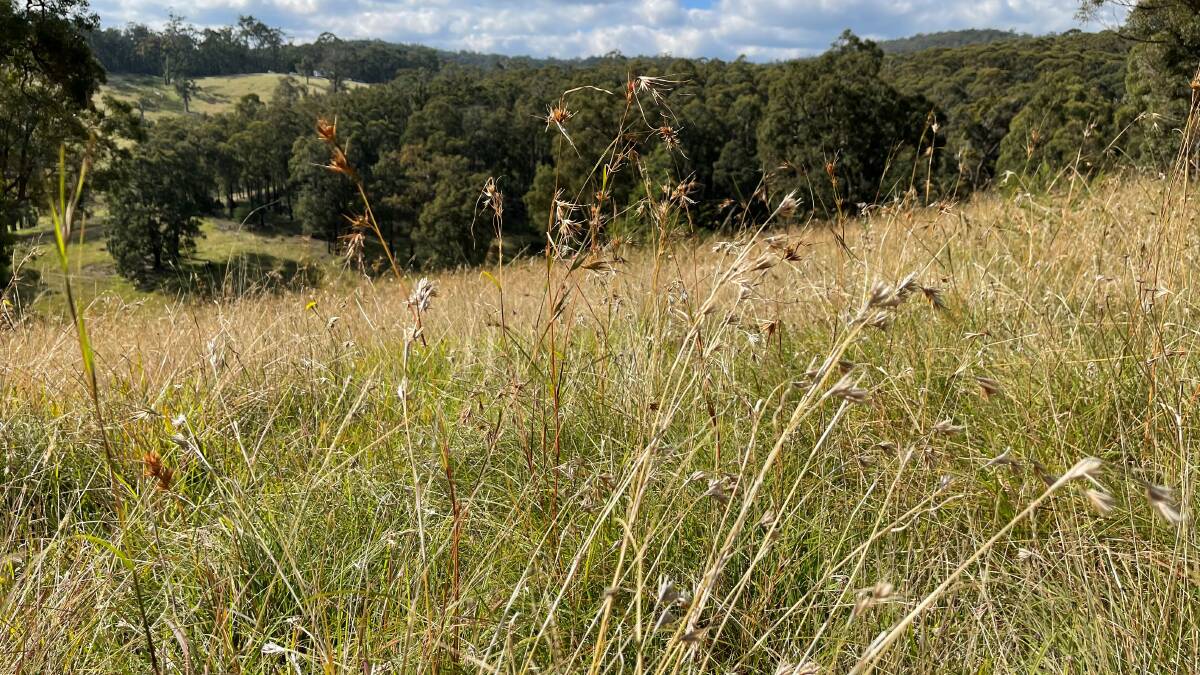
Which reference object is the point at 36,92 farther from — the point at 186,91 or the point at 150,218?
the point at 186,91

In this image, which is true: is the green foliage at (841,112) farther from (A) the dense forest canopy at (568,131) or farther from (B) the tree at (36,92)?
(B) the tree at (36,92)

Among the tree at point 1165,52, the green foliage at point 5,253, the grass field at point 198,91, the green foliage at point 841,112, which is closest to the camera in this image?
the tree at point 1165,52

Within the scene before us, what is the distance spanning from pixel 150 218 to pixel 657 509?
5533 cm

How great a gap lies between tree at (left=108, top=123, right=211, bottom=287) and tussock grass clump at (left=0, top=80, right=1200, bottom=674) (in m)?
48.5

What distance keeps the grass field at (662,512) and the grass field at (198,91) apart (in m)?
108

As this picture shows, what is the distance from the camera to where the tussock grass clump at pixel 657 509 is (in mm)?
1182

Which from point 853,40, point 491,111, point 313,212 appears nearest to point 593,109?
point 853,40

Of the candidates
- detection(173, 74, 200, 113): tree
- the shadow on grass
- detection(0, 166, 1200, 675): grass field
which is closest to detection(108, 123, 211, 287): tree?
the shadow on grass

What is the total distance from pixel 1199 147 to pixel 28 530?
4.38 m

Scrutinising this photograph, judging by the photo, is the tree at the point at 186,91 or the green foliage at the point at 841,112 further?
the tree at the point at 186,91

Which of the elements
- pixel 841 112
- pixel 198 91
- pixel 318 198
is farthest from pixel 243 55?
pixel 841 112

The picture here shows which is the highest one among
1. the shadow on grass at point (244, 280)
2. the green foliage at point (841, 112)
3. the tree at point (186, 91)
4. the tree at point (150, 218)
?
the tree at point (186, 91)

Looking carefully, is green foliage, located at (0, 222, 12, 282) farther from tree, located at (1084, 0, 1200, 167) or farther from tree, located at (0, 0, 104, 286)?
tree, located at (1084, 0, 1200, 167)

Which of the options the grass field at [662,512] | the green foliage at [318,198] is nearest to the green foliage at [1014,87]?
the grass field at [662,512]
